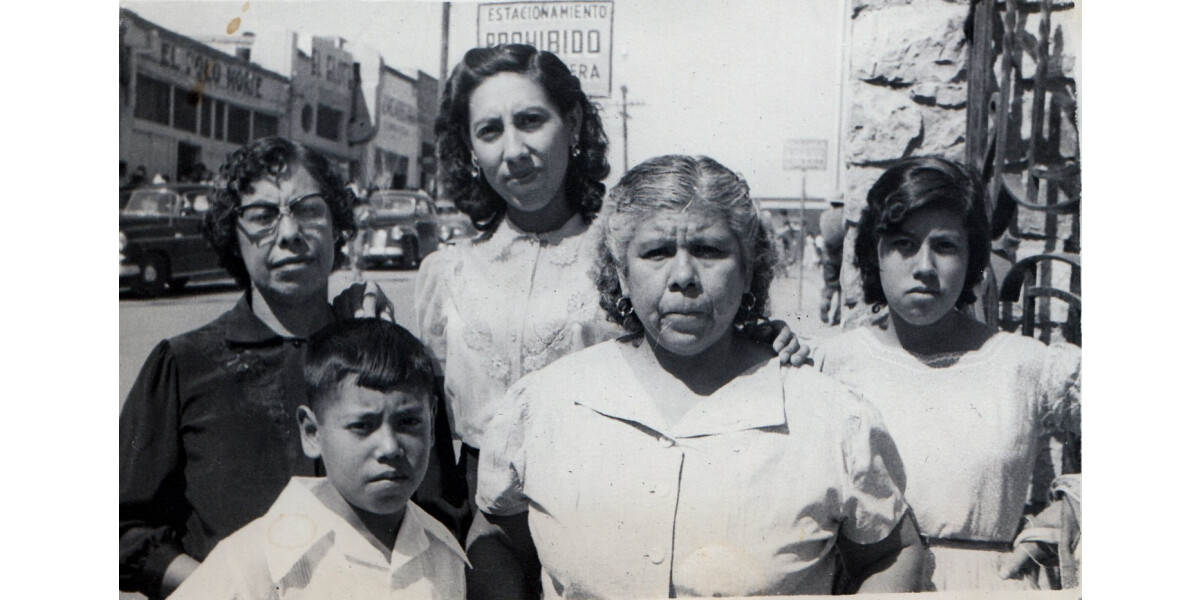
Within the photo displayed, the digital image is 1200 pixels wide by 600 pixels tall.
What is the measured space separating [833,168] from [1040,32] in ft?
2.98

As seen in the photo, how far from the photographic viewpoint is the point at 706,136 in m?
3.66

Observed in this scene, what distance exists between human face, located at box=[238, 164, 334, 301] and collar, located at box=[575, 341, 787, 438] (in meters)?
0.98

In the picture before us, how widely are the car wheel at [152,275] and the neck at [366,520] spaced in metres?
0.84

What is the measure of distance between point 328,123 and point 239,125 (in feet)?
0.93

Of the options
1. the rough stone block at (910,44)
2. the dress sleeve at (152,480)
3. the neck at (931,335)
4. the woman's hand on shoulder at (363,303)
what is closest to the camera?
the dress sleeve at (152,480)

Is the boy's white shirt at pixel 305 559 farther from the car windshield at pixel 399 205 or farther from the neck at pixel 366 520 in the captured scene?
the car windshield at pixel 399 205

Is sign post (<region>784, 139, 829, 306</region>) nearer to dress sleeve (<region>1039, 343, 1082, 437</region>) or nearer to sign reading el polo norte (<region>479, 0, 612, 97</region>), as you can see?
sign reading el polo norte (<region>479, 0, 612, 97</region>)

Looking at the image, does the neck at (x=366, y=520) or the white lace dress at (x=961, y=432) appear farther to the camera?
the white lace dress at (x=961, y=432)

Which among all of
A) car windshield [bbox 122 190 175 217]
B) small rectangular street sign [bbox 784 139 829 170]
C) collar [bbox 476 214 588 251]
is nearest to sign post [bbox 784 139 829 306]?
small rectangular street sign [bbox 784 139 829 170]

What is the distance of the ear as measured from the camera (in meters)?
3.45

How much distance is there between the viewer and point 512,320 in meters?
3.57

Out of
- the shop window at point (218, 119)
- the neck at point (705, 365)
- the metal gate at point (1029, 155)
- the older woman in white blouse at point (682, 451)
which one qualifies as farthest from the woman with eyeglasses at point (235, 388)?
the metal gate at point (1029, 155)

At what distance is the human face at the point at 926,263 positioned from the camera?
3605mm

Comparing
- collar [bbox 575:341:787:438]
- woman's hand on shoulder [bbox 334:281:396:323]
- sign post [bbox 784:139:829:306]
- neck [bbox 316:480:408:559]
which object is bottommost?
neck [bbox 316:480:408:559]
